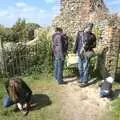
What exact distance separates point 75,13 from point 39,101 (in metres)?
10.2

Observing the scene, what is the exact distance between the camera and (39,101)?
9273 millimetres

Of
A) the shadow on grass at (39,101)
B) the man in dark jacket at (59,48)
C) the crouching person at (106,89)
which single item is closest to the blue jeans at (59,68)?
the man in dark jacket at (59,48)

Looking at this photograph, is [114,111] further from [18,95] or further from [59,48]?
[59,48]

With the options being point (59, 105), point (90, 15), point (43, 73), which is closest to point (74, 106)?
point (59, 105)

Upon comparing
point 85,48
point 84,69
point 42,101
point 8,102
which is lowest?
point 42,101

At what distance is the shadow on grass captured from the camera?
29.5 ft

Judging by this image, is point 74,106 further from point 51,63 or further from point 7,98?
point 51,63

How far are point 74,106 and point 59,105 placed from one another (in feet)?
1.24

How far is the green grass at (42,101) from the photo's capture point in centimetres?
845

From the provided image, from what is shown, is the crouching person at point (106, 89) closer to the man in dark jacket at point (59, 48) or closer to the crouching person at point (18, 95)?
the man in dark jacket at point (59, 48)

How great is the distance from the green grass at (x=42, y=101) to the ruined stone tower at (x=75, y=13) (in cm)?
780

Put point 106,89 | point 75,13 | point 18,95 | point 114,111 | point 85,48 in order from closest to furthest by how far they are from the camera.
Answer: point 18,95 < point 114,111 < point 106,89 < point 85,48 < point 75,13

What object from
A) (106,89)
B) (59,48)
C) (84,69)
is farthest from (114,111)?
(59,48)

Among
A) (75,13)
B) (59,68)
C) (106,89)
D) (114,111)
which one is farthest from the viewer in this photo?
(75,13)
